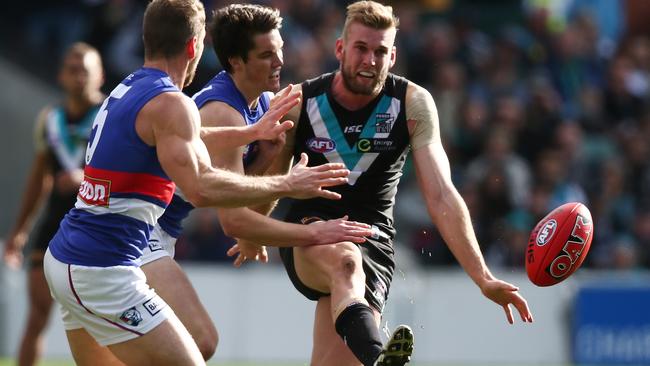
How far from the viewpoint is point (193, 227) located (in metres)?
13.9

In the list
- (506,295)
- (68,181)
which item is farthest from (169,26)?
(68,181)

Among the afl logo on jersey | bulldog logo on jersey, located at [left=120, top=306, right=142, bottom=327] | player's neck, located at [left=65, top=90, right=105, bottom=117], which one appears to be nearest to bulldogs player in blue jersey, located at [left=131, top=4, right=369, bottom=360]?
the afl logo on jersey

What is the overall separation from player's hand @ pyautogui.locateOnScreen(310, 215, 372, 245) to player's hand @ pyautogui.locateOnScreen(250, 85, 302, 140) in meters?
0.51

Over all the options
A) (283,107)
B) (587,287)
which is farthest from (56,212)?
(587,287)

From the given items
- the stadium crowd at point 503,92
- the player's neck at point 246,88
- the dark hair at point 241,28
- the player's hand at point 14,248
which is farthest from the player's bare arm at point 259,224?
the stadium crowd at point 503,92

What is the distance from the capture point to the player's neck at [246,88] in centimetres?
682

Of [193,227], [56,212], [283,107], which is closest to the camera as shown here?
[283,107]

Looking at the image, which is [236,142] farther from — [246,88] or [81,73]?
[81,73]

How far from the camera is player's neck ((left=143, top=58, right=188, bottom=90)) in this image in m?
5.87

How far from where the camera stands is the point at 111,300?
18.5 feet

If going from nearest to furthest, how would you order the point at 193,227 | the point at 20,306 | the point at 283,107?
the point at 283,107
the point at 20,306
the point at 193,227

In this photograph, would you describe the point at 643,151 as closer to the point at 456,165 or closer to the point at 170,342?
the point at 456,165

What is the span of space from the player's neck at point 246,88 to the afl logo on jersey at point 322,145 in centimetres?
44

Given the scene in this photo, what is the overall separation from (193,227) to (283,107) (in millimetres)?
7735
